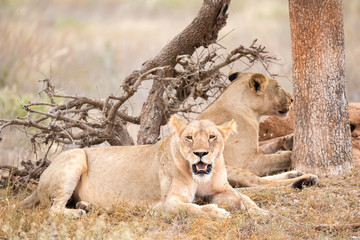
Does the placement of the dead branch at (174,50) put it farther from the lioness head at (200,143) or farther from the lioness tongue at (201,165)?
the lioness tongue at (201,165)

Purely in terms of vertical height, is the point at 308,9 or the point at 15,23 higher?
the point at 15,23

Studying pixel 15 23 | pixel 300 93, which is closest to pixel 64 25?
pixel 15 23

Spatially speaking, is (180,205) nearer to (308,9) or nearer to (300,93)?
(300,93)

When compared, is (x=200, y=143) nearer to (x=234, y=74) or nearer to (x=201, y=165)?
(x=201, y=165)

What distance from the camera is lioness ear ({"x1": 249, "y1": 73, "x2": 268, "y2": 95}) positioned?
690 cm

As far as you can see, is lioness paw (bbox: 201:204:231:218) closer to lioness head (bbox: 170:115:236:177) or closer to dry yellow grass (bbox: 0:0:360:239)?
dry yellow grass (bbox: 0:0:360:239)

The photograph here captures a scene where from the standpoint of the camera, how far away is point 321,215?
5.03m

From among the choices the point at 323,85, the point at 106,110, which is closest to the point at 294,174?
the point at 323,85

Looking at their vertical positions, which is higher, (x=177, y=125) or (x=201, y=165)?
(x=177, y=125)

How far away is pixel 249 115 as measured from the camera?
22.8 ft

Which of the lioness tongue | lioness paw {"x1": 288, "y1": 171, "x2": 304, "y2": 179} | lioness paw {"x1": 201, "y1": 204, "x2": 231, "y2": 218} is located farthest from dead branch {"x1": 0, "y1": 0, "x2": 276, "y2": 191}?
lioness paw {"x1": 201, "y1": 204, "x2": 231, "y2": 218}

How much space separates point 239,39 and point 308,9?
13031 mm

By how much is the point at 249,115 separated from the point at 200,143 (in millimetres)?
2086

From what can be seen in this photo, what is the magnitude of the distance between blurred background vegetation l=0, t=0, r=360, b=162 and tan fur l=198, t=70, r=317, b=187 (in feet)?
10.1
